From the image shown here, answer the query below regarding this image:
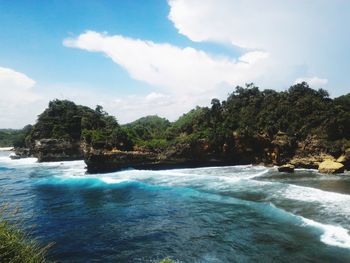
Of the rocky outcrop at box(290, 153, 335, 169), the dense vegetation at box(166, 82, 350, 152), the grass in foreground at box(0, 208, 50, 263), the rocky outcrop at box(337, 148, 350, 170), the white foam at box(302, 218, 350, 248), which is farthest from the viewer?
the dense vegetation at box(166, 82, 350, 152)

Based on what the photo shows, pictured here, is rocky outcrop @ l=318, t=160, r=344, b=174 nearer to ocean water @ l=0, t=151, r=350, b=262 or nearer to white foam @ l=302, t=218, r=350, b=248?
ocean water @ l=0, t=151, r=350, b=262

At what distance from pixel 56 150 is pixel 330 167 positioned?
64029 millimetres

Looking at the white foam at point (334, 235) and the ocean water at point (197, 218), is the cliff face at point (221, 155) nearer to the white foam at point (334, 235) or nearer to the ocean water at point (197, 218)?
the ocean water at point (197, 218)

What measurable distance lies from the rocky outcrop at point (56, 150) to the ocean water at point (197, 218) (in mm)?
36633

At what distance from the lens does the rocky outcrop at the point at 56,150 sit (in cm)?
8144

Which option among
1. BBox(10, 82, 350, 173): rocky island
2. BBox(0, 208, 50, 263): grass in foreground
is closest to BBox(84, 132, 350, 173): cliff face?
BBox(10, 82, 350, 173): rocky island

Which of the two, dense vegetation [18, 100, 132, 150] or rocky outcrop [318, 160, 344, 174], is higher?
dense vegetation [18, 100, 132, 150]

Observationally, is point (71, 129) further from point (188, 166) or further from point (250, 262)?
point (250, 262)

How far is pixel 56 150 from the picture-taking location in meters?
82.4

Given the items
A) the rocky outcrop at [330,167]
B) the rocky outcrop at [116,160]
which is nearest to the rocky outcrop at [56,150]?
the rocky outcrop at [116,160]

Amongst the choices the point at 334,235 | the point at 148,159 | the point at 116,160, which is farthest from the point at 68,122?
the point at 334,235

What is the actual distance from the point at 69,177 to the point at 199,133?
23.2 metres

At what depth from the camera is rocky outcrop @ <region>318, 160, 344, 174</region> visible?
134ft

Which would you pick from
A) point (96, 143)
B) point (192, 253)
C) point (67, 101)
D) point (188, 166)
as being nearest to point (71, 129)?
point (67, 101)
